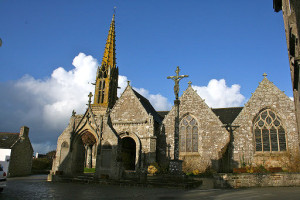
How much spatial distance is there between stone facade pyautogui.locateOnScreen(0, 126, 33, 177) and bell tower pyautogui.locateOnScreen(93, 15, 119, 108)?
10.2 m

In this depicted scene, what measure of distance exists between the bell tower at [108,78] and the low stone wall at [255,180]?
77.6ft

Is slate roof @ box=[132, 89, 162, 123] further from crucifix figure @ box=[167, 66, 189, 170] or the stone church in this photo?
crucifix figure @ box=[167, 66, 189, 170]

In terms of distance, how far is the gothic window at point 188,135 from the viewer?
76.5 ft

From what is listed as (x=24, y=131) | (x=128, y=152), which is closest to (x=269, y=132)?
(x=128, y=152)

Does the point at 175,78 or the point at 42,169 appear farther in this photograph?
the point at 42,169

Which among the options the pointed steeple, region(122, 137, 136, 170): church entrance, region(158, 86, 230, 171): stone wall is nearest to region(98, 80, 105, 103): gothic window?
the pointed steeple

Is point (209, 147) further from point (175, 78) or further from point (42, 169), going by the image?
point (42, 169)

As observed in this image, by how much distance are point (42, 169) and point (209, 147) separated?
88.1 feet

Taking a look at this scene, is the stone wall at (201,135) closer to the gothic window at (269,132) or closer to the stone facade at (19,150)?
the gothic window at (269,132)

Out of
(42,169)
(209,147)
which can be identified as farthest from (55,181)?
(42,169)

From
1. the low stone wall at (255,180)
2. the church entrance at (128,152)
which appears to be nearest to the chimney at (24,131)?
the church entrance at (128,152)

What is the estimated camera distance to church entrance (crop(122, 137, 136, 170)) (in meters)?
24.9

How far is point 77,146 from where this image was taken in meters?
18.2

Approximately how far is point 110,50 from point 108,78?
585cm
